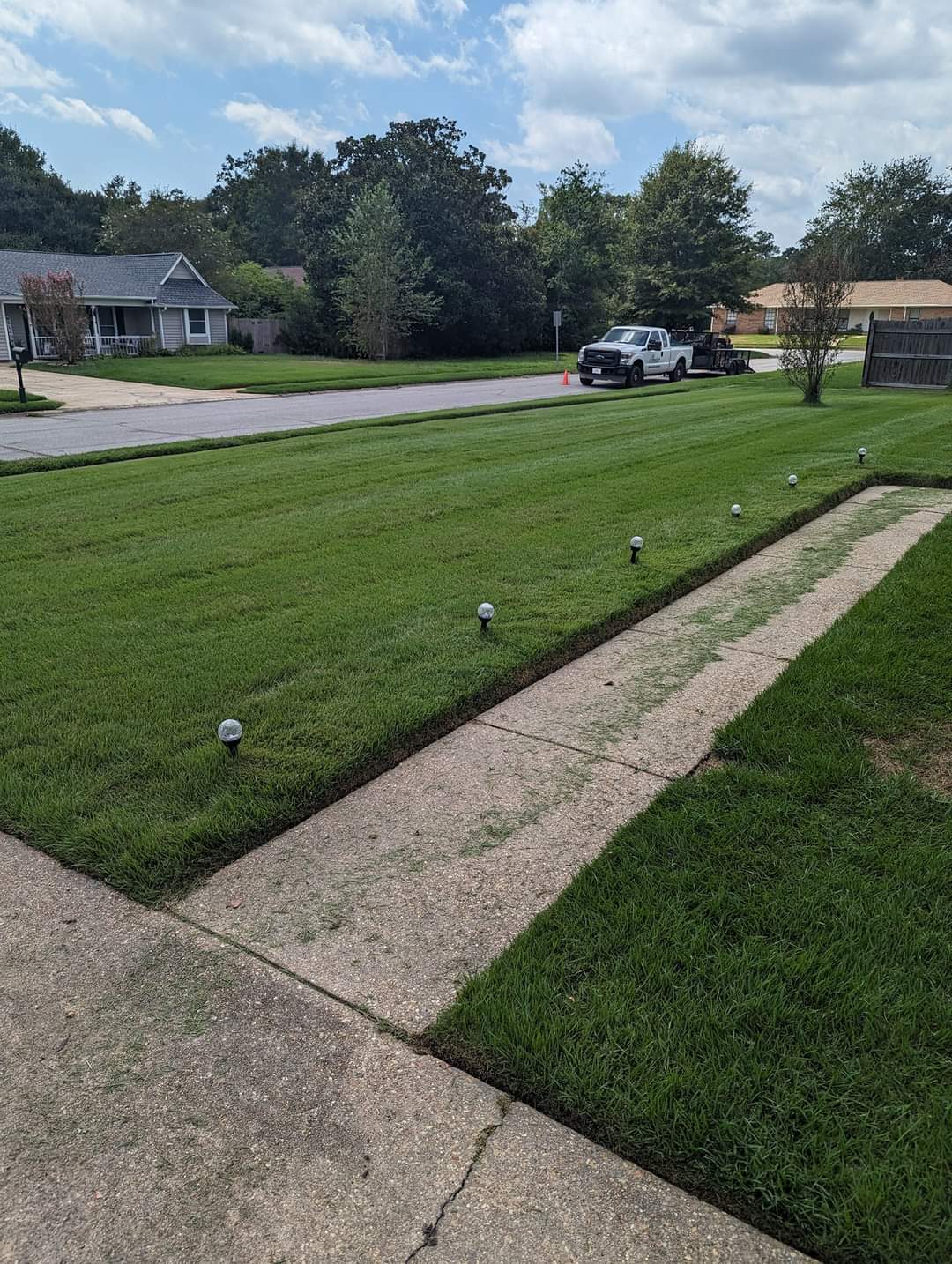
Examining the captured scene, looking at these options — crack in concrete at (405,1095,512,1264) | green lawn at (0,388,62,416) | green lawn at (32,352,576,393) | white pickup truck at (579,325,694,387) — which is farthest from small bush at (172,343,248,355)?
crack in concrete at (405,1095,512,1264)

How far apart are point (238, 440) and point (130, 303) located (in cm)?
2876

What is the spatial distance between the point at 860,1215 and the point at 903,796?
1828 millimetres

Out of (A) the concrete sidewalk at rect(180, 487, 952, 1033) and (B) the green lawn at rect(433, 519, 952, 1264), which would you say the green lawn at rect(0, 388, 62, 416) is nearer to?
(A) the concrete sidewalk at rect(180, 487, 952, 1033)

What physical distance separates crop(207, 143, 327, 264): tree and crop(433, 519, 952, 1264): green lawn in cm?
8814

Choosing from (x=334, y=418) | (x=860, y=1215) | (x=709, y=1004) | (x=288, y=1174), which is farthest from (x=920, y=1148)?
(x=334, y=418)

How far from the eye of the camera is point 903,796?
3309 mm

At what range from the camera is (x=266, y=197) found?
87.0 meters

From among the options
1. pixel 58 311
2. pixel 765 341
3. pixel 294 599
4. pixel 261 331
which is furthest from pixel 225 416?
pixel 765 341

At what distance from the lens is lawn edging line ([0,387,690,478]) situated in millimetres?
11805

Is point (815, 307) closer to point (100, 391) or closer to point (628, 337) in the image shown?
point (628, 337)

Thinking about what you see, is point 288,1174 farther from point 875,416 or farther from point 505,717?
point 875,416

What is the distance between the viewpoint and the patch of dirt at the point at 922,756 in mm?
3467

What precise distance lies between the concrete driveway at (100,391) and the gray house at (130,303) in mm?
6957

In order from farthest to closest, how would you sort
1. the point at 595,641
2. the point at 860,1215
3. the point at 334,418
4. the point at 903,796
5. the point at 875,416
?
the point at 334,418 → the point at 875,416 → the point at 595,641 → the point at 903,796 → the point at 860,1215
